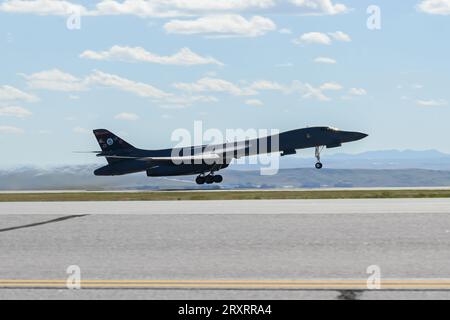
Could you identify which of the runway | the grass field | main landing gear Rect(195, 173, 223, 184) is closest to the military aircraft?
main landing gear Rect(195, 173, 223, 184)

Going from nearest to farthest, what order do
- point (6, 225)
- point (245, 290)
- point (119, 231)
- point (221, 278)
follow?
point (245, 290)
point (221, 278)
point (119, 231)
point (6, 225)

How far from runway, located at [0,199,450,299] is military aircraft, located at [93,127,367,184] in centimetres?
3419

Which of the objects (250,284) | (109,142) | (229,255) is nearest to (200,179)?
(109,142)

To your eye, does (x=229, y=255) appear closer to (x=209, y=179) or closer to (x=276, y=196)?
(x=276, y=196)

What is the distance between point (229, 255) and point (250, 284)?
116 inches

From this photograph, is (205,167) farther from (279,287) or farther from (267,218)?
(279,287)

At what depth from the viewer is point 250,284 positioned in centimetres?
976

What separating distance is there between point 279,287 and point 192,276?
59.4 inches

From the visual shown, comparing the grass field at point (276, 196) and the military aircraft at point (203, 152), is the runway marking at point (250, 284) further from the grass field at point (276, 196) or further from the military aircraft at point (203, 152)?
the military aircraft at point (203, 152)

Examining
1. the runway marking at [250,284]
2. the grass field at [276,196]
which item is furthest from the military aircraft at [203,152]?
the runway marking at [250,284]
